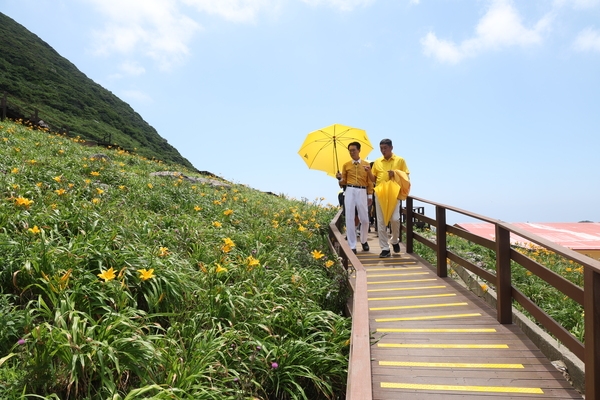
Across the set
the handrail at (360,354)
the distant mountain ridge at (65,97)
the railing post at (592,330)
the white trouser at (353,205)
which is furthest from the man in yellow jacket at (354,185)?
the distant mountain ridge at (65,97)

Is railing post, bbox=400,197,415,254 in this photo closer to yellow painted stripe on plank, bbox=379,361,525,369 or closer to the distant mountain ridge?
yellow painted stripe on plank, bbox=379,361,525,369

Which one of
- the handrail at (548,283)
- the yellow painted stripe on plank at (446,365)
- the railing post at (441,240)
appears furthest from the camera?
the railing post at (441,240)

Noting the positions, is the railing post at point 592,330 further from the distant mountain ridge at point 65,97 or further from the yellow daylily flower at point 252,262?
the distant mountain ridge at point 65,97

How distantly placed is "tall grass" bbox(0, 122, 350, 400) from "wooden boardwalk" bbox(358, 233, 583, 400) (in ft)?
1.46

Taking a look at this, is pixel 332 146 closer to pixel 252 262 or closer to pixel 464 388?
Result: pixel 252 262

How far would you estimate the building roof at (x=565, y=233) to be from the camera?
Result: 16875 mm

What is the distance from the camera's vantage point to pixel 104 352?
2.37 meters

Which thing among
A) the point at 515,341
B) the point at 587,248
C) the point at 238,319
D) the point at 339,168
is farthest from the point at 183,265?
the point at 587,248

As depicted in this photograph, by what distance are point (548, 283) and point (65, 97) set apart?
163 feet

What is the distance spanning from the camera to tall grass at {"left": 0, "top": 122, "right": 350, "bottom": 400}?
232 cm

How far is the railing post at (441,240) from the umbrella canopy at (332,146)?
295cm

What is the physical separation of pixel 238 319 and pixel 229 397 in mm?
949

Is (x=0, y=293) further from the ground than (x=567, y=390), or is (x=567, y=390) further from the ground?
(x=0, y=293)

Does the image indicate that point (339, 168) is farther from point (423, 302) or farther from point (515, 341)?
point (515, 341)
